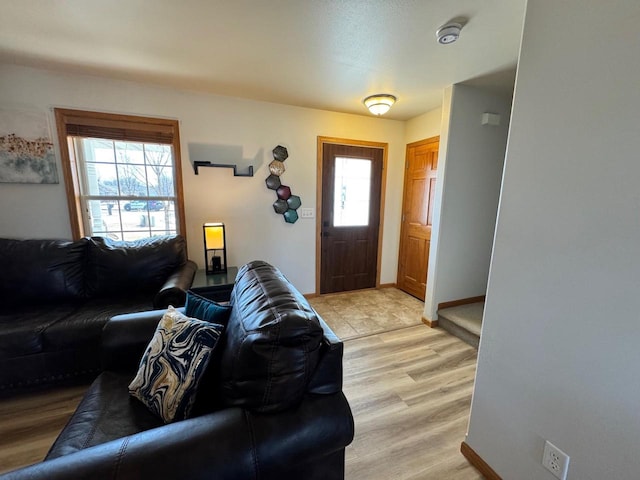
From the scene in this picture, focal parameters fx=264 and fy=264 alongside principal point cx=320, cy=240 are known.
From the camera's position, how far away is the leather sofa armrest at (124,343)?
4.50 ft

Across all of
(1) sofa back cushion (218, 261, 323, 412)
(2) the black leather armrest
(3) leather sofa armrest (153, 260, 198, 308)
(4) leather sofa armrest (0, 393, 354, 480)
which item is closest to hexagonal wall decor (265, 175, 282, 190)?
(3) leather sofa armrest (153, 260, 198, 308)

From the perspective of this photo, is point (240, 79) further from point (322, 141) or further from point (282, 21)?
point (322, 141)

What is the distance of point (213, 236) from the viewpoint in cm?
273

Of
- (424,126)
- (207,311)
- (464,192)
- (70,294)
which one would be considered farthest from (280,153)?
(70,294)

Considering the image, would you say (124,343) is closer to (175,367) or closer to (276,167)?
(175,367)

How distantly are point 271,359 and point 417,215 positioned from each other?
3.10m

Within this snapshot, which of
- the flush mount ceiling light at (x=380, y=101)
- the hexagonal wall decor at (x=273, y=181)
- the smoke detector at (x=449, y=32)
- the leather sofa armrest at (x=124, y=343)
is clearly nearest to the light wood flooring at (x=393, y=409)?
the leather sofa armrest at (x=124, y=343)

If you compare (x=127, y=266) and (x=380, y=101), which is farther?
(x=380, y=101)

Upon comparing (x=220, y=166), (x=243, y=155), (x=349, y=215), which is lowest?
(x=349, y=215)

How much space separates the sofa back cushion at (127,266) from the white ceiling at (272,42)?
1493mm

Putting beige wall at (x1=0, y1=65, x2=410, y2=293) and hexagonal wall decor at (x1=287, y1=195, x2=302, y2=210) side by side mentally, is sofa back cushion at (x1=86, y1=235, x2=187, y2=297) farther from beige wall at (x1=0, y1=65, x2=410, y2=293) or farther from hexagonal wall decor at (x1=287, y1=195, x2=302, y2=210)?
hexagonal wall decor at (x1=287, y1=195, x2=302, y2=210)

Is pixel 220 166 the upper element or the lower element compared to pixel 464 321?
upper

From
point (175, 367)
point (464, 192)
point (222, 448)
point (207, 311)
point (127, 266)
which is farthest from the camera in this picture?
point (464, 192)

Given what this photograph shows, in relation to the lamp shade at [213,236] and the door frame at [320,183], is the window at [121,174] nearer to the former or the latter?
the lamp shade at [213,236]
